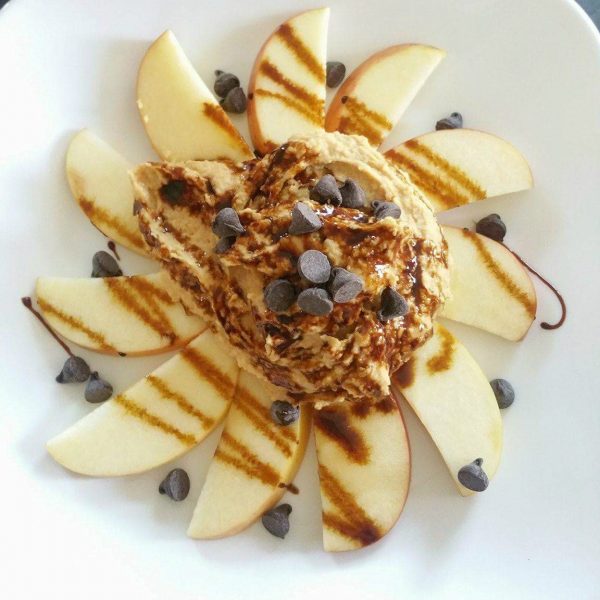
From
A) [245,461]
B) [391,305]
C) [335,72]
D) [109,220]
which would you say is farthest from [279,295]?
[335,72]

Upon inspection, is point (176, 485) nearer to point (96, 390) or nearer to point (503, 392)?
point (96, 390)

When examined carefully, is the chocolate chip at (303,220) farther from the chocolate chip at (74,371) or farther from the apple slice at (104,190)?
the chocolate chip at (74,371)

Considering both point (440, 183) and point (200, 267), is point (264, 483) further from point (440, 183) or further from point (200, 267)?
point (440, 183)

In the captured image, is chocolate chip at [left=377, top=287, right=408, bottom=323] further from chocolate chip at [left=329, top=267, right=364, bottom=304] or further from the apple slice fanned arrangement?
the apple slice fanned arrangement

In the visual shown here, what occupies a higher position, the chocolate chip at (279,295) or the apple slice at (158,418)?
the chocolate chip at (279,295)

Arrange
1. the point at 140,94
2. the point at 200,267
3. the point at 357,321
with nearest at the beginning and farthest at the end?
the point at 357,321 < the point at 200,267 < the point at 140,94

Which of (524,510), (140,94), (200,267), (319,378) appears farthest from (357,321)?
(140,94)

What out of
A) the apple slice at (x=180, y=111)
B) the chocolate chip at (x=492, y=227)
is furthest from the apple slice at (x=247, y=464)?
the chocolate chip at (x=492, y=227)
